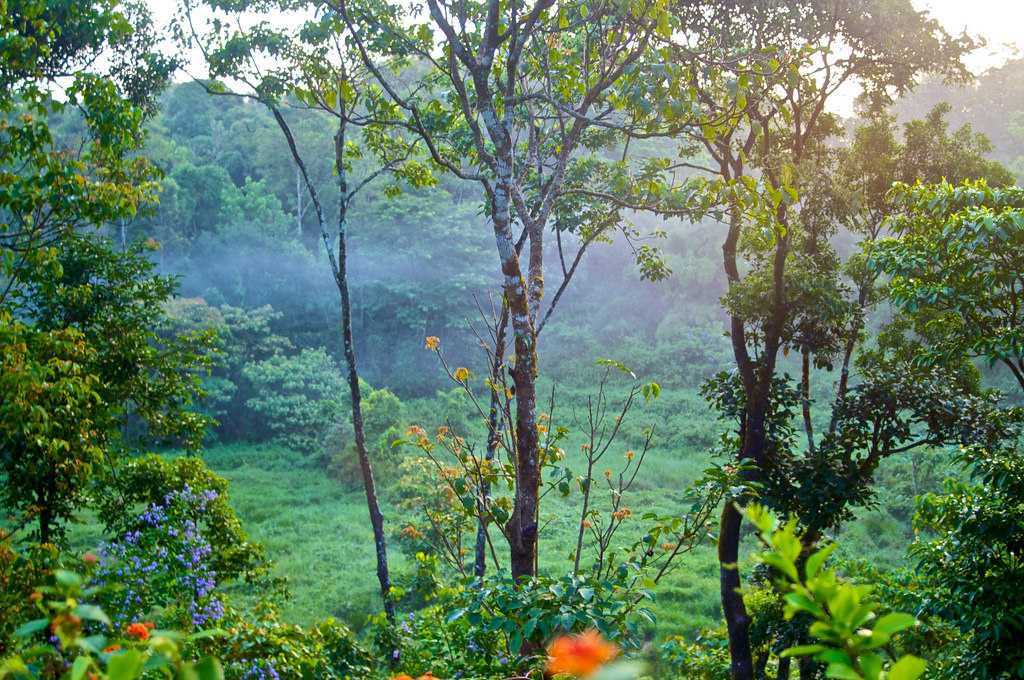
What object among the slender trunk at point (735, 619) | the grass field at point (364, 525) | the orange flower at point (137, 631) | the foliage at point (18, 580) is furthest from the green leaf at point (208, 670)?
the grass field at point (364, 525)

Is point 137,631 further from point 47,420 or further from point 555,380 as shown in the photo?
point 555,380

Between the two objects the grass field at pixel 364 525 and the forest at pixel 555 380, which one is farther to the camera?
the grass field at pixel 364 525

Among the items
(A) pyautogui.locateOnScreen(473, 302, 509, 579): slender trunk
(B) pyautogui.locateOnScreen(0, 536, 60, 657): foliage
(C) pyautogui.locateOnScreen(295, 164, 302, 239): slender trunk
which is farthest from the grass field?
(C) pyautogui.locateOnScreen(295, 164, 302, 239): slender trunk

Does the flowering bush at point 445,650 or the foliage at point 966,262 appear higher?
the foliage at point 966,262

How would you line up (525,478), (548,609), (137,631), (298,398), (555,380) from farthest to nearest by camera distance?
(298,398), (555,380), (525,478), (548,609), (137,631)

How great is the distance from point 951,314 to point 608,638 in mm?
2518

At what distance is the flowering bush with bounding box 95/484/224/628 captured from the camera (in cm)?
345

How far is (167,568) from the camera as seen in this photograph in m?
3.93

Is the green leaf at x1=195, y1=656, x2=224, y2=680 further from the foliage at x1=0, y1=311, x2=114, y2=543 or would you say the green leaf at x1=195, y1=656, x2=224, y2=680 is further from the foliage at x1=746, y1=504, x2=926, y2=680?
the foliage at x1=0, y1=311, x2=114, y2=543

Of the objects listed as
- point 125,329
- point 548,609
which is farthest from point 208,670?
point 125,329

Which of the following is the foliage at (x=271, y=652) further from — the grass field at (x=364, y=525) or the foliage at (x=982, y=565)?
the grass field at (x=364, y=525)

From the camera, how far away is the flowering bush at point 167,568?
3453 millimetres

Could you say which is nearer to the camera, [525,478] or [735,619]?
[525,478]

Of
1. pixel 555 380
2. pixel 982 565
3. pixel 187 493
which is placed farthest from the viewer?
pixel 555 380
